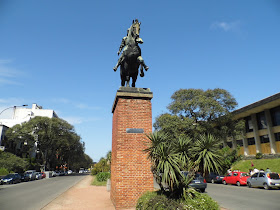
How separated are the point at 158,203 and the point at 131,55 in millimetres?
6118

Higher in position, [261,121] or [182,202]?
[261,121]

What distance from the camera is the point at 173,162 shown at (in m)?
5.90

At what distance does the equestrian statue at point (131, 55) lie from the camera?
30.4 feet

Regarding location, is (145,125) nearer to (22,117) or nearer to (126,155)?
(126,155)

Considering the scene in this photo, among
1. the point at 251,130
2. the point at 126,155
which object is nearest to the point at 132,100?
the point at 126,155

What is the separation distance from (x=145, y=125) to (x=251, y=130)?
37.2 metres

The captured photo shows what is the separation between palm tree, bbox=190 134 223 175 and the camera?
6.11 meters

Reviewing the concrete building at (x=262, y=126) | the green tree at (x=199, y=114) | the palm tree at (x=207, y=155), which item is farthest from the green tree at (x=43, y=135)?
the palm tree at (x=207, y=155)

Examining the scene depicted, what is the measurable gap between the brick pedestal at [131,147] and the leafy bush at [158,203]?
1.42 m

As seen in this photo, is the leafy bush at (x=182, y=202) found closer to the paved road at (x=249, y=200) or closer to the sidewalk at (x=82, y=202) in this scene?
the sidewalk at (x=82, y=202)

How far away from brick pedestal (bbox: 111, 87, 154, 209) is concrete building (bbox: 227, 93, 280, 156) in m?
27.7

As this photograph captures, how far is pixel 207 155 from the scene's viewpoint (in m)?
6.17

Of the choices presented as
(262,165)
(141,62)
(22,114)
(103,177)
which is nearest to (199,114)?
(262,165)

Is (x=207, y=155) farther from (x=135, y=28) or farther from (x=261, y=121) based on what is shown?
(x=261, y=121)
